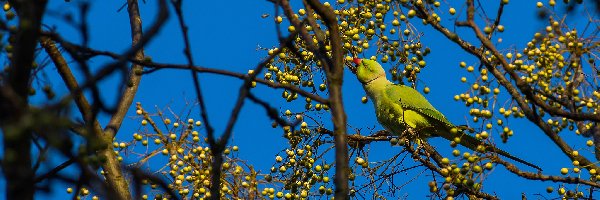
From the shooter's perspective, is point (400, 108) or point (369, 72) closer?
point (400, 108)

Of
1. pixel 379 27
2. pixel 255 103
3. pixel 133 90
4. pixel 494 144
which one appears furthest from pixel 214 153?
pixel 133 90

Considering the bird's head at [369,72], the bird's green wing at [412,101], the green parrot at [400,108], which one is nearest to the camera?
the green parrot at [400,108]

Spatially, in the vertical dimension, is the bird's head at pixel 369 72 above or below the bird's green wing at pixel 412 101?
above

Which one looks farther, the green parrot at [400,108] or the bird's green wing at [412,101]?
the bird's green wing at [412,101]

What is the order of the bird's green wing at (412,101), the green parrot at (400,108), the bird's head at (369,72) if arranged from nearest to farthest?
the green parrot at (400,108) → the bird's green wing at (412,101) → the bird's head at (369,72)

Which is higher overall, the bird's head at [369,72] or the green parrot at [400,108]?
the bird's head at [369,72]

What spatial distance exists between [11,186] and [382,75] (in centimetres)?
549

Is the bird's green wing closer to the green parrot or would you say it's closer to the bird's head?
the green parrot

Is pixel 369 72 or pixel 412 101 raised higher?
pixel 369 72

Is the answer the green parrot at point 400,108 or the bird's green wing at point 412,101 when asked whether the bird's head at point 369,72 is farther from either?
the bird's green wing at point 412,101

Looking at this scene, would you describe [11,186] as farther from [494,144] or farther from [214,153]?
[494,144]

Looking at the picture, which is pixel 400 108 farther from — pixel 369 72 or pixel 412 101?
pixel 369 72

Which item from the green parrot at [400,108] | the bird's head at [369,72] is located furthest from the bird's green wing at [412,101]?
the bird's head at [369,72]

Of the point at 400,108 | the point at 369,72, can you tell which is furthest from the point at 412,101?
the point at 369,72
